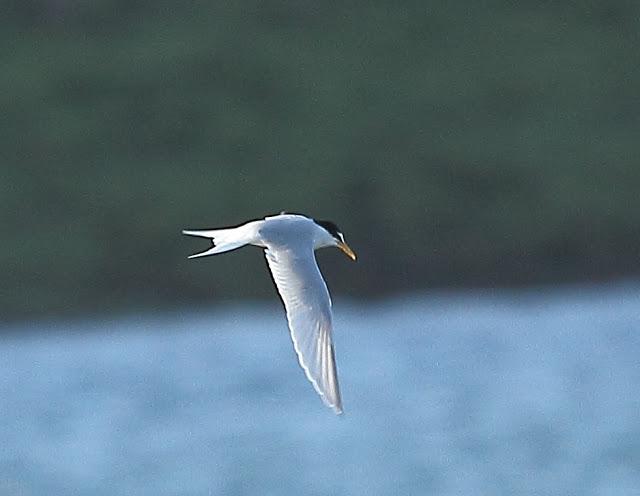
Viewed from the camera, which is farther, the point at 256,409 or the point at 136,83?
the point at 136,83

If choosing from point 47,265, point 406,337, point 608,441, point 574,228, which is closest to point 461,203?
point 574,228

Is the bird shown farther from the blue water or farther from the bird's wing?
the blue water

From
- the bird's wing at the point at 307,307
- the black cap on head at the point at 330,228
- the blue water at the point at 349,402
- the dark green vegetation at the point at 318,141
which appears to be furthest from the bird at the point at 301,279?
the dark green vegetation at the point at 318,141

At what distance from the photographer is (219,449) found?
16047 millimetres

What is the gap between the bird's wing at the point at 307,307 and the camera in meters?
9.06

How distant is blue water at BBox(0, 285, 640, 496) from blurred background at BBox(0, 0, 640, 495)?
0.12ft

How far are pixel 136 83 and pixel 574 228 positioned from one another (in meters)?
6.25

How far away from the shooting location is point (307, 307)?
30.5 ft

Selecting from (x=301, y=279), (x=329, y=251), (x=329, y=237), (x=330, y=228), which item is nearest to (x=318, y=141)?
(x=329, y=251)

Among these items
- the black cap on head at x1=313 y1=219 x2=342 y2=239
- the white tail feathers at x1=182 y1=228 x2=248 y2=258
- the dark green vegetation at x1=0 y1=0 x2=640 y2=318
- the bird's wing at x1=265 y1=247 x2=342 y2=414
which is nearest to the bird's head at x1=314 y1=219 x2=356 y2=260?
the black cap on head at x1=313 y1=219 x2=342 y2=239

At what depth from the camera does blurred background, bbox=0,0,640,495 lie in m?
16.0

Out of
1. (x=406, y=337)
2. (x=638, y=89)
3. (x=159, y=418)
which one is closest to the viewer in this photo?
(x=159, y=418)

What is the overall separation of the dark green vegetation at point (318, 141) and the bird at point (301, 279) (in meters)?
10.00

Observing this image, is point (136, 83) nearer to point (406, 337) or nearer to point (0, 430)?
point (406, 337)
